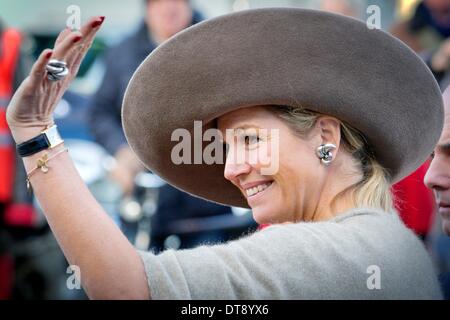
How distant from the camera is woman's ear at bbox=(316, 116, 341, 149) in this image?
2.72 meters

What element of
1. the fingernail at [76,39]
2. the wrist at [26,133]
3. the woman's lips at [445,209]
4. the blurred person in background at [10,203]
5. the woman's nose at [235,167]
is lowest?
the blurred person in background at [10,203]

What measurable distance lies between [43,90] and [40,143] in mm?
124

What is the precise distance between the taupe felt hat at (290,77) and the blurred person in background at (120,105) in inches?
99.3

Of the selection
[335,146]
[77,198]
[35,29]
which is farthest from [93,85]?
[77,198]

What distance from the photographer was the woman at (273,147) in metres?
2.20

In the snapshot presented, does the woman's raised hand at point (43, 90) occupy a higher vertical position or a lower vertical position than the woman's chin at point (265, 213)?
higher

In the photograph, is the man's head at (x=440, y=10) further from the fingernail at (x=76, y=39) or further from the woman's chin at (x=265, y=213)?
the fingernail at (x=76, y=39)

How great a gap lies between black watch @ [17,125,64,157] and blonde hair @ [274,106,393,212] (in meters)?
0.69

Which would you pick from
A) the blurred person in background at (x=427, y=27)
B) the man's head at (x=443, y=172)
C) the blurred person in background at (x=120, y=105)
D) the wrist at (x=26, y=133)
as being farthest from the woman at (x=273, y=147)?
the blurred person in background at (x=427, y=27)

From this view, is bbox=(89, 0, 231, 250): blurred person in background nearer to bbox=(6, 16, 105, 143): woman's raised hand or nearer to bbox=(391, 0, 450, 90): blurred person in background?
bbox=(391, 0, 450, 90): blurred person in background

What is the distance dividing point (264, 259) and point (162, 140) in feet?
2.53

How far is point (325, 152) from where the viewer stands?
8.96 ft
